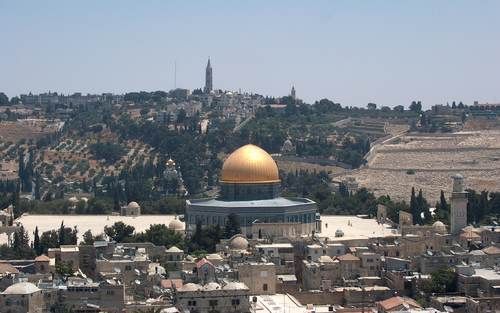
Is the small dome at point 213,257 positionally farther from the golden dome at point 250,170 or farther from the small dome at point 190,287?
the golden dome at point 250,170

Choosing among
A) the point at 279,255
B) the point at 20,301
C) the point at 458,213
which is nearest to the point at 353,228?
the point at 458,213

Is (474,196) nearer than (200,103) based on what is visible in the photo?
Yes

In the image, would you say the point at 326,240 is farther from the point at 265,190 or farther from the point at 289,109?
the point at 289,109

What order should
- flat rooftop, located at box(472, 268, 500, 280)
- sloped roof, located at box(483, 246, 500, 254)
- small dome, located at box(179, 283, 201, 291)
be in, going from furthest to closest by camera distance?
1. sloped roof, located at box(483, 246, 500, 254)
2. flat rooftop, located at box(472, 268, 500, 280)
3. small dome, located at box(179, 283, 201, 291)

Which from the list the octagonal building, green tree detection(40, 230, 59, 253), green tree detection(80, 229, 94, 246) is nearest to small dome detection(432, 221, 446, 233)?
the octagonal building

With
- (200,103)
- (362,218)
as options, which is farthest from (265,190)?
(200,103)

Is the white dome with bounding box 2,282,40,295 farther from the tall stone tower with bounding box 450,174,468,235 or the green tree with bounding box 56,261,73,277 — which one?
the tall stone tower with bounding box 450,174,468,235

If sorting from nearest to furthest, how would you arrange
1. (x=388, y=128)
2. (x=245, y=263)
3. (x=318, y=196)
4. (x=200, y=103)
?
(x=245, y=263)
(x=318, y=196)
(x=388, y=128)
(x=200, y=103)
